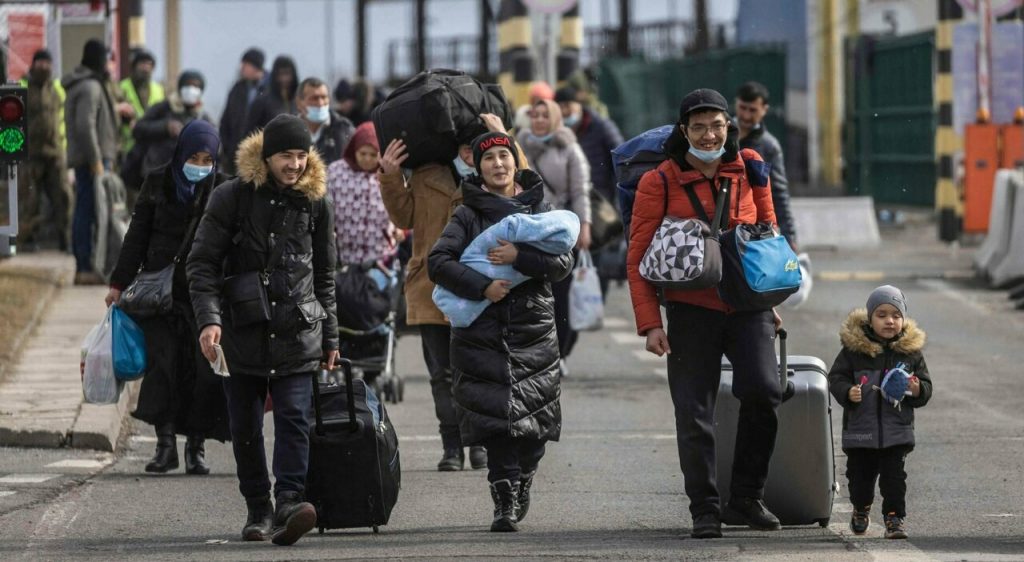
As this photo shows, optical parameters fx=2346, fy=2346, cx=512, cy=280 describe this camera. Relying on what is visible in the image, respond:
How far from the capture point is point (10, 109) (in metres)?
11.9

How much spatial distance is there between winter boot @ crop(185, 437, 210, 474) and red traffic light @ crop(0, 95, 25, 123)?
2.21 meters

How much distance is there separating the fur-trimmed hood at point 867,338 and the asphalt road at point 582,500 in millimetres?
676

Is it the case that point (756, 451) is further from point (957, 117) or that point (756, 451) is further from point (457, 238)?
point (957, 117)

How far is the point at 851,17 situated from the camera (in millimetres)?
40375

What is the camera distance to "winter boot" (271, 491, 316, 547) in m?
8.27

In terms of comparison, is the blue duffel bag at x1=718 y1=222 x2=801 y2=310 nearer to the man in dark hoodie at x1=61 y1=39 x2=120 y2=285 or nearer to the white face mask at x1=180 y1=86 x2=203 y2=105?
the white face mask at x1=180 y1=86 x2=203 y2=105

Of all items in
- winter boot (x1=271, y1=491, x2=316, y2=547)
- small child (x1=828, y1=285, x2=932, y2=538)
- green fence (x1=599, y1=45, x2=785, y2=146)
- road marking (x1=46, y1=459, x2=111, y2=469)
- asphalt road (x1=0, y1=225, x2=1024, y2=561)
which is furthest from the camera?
green fence (x1=599, y1=45, x2=785, y2=146)

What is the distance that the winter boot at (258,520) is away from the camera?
857 cm

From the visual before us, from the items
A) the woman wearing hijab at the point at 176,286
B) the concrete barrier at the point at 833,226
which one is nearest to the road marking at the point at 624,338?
the woman wearing hijab at the point at 176,286

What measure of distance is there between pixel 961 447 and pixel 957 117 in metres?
14.4

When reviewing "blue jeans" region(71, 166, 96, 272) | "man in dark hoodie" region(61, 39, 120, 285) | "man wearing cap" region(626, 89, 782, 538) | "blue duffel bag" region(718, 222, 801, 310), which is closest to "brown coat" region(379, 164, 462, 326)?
"man wearing cap" region(626, 89, 782, 538)

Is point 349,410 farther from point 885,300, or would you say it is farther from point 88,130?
point 88,130

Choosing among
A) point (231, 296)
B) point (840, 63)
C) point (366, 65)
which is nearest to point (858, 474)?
point (231, 296)

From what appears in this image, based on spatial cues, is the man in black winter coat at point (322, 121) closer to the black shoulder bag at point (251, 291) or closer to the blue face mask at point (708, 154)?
the black shoulder bag at point (251, 291)
